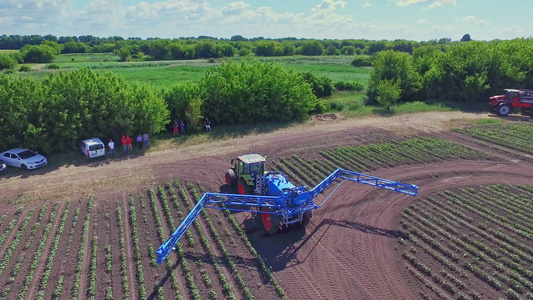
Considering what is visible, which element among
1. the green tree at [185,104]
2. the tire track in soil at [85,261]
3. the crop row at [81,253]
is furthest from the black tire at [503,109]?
the tire track in soil at [85,261]

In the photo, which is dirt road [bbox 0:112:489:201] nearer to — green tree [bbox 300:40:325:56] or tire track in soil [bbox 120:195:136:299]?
tire track in soil [bbox 120:195:136:299]

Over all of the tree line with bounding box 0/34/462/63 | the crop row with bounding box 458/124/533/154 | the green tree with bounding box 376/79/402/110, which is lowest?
the crop row with bounding box 458/124/533/154

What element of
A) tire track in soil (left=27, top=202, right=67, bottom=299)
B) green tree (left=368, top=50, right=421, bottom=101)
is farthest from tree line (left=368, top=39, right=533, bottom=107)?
tire track in soil (left=27, top=202, right=67, bottom=299)

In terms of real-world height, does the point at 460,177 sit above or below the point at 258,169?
below

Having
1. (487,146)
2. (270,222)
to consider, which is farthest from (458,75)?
(270,222)

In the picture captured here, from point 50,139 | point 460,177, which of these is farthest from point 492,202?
point 50,139

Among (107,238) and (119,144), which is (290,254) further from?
(119,144)
